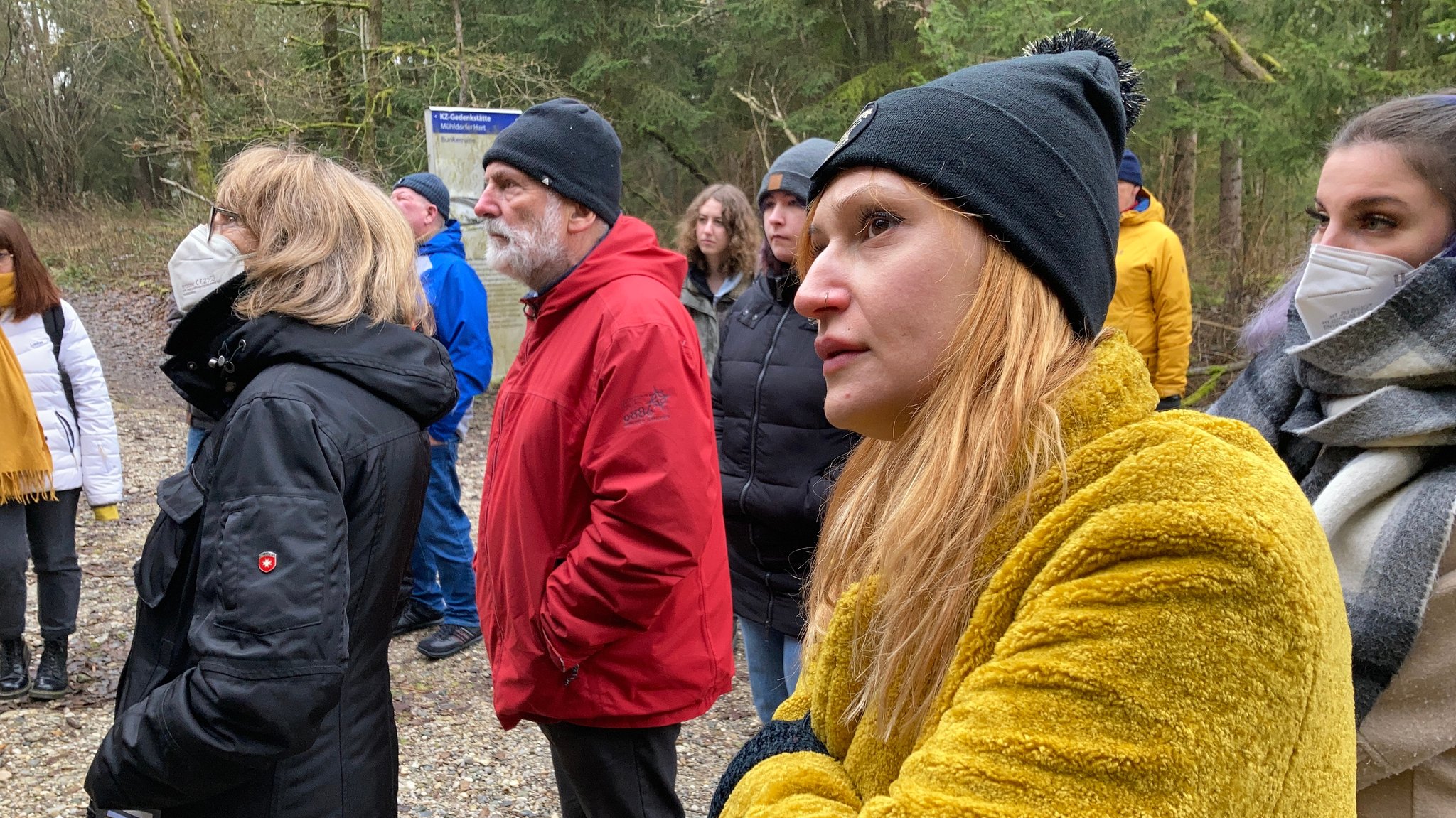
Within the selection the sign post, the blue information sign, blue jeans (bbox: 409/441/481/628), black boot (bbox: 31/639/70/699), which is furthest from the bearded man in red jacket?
the blue information sign

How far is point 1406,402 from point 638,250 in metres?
1.94

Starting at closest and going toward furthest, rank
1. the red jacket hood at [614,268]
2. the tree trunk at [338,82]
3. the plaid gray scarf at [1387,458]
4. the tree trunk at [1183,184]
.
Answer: the plaid gray scarf at [1387,458]
the red jacket hood at [614,268]
the tree trunk at [1183,184]
the tree trunk at [338,82]

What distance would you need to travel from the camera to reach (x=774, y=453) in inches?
139

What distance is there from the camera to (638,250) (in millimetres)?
2939

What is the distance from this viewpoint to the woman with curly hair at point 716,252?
5.71 metres

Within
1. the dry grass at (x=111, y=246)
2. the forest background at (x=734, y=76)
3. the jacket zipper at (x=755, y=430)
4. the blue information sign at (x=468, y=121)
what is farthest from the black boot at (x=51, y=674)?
the dry grass at (x=111, y=246)

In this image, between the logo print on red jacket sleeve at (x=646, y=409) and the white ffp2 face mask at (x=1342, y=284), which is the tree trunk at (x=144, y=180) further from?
the white ffp2 face mask at (x=1342, y=284)

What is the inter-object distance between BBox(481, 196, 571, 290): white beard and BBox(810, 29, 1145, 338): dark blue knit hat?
1844 mm

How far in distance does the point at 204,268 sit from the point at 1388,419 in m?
2.52

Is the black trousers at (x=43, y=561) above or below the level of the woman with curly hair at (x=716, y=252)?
below

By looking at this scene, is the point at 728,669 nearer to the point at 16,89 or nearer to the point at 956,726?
the point at 956,726

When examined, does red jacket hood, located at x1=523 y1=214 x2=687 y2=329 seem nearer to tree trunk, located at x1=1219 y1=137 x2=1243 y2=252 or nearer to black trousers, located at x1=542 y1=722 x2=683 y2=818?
black trousers, located at x1=542 y1=722 x2=683 y2=818

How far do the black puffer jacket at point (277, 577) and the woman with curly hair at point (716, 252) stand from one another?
139 inches

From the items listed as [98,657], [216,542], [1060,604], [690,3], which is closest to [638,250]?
[216,542]
